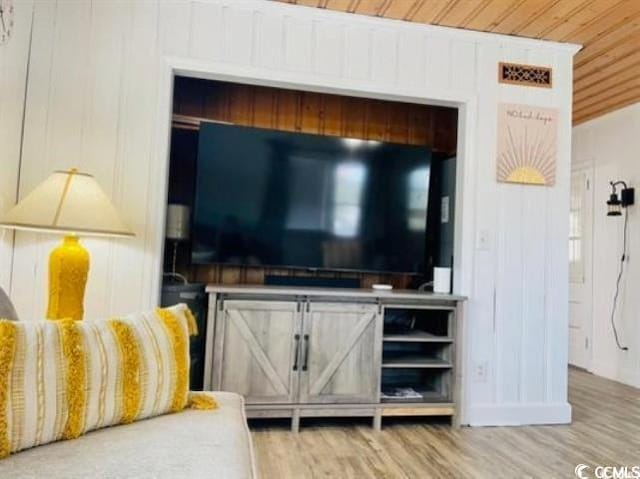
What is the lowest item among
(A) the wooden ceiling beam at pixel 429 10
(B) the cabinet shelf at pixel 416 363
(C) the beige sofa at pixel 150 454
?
(B) the cabinet shelf at pixel 416 363

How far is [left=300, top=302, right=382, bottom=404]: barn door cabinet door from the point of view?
2785 millimetres

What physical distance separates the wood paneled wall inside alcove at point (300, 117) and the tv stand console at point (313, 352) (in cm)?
63

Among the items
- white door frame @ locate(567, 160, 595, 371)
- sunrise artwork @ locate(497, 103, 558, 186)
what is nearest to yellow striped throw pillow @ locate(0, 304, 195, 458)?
sunrise artwork @ locate(497, 103, 558, 186)

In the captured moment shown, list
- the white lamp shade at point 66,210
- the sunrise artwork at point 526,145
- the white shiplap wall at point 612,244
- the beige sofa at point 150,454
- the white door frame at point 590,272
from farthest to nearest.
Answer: the white door frame at point 590,272
the white shiplap wall at point 612,244
the sunrise artwork at point 526,145
the white lamp shade at point 66,210
the beige sofa at point 150,454

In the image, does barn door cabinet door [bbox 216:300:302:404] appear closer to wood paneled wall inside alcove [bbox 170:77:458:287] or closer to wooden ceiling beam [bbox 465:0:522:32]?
wood paneled wall inside alcove [bbox 170:77:458:287]

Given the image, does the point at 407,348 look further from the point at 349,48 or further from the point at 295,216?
the point at 349,48

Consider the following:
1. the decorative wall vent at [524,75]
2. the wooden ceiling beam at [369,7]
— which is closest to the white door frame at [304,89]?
the decorative wall vent at [524,75]

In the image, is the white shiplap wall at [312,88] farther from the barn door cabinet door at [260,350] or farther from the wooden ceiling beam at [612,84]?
the wooden ceiling beam at [612,84]

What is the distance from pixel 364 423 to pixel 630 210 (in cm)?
334

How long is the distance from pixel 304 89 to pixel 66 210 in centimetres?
171

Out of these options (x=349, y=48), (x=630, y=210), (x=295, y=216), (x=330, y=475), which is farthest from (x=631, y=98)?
(x=330, y=475)

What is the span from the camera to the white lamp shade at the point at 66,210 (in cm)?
185

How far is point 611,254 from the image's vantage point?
4.59 m

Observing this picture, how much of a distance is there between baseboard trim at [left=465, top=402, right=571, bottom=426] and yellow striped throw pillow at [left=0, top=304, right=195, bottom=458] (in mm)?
2169
